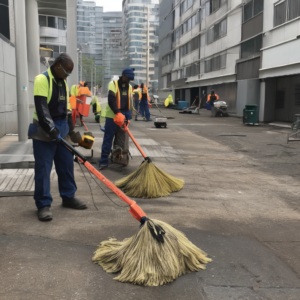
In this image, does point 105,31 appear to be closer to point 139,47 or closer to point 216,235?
point 139,47

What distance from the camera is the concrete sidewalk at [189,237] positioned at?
2.94 metres

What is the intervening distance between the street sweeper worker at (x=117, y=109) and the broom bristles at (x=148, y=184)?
135cm

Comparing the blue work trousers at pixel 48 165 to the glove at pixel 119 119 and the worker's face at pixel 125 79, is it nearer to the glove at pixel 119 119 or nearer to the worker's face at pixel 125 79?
the glove at pixel 119 119

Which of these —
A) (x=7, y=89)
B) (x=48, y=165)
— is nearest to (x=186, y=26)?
(x=7, y=89)

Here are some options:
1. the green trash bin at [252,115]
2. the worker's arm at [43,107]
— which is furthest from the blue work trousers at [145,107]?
the worker's arm at [43,107]

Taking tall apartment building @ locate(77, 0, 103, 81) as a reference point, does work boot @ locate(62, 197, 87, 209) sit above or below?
below

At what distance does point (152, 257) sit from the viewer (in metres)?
3.08

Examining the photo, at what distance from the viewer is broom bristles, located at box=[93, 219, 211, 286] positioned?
304 centimetres

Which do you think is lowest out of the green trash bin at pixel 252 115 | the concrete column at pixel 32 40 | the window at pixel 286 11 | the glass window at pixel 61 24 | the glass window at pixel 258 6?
the green trash bin at pixel 252 115

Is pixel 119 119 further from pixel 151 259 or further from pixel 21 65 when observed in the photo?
pixel 21 65

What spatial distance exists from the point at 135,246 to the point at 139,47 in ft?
381

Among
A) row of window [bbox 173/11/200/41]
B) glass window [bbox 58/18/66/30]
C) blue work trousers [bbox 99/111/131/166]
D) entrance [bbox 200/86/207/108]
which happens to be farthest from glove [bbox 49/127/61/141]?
glass window [bbox 58/18/66/30]

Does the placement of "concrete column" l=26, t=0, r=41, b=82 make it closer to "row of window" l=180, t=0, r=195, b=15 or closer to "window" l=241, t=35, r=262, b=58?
"window" l=241, t=35, r=262, b=58

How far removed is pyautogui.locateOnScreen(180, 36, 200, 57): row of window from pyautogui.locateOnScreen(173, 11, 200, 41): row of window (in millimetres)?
1482
